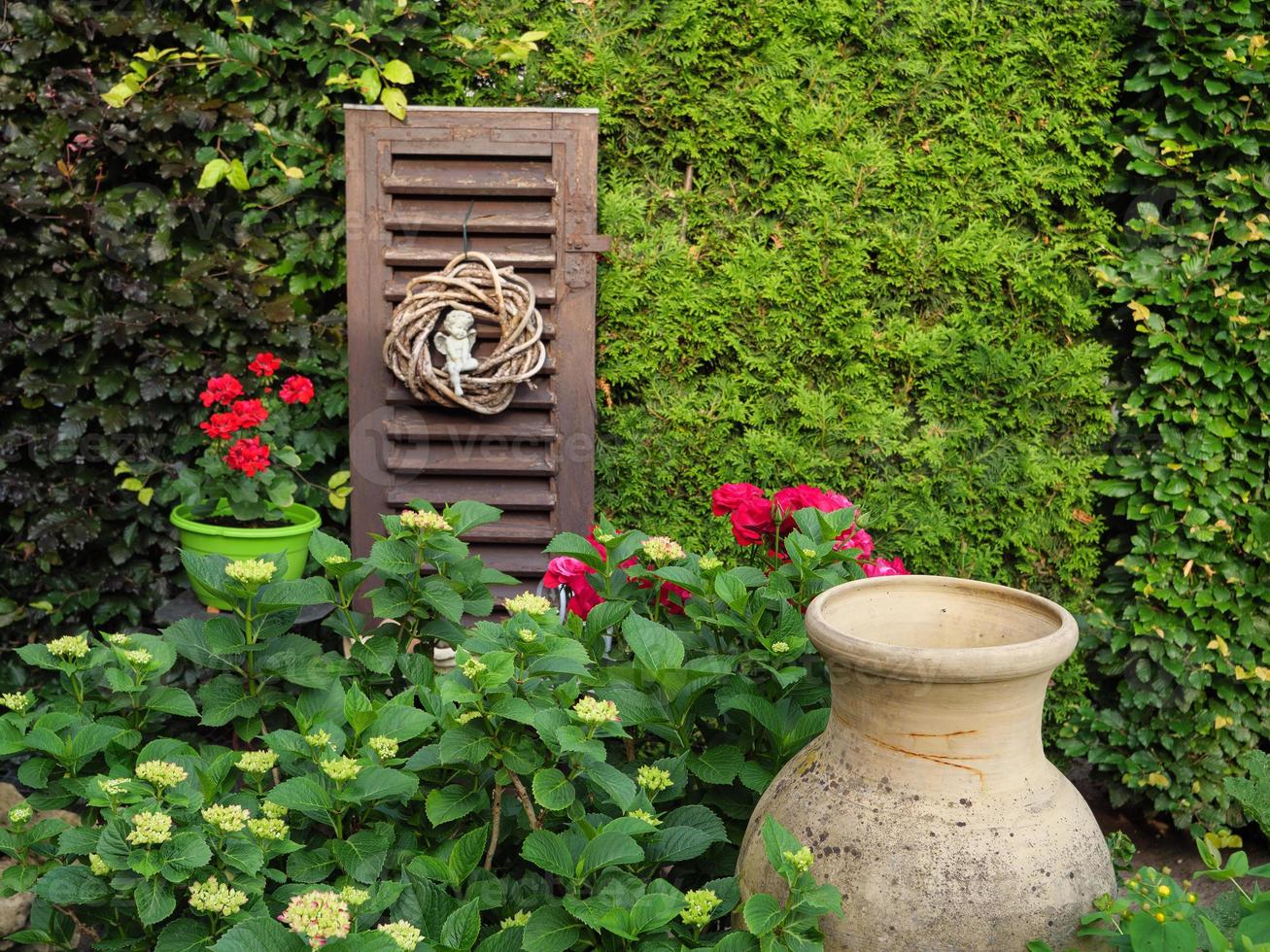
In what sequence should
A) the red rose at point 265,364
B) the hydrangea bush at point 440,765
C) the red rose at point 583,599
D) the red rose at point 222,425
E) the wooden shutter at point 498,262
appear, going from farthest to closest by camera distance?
the wooden shutter at point 498,262, the red rose at point 265,364, the red rose at point 222,425, the red rose at point 583,599, the hydrangea bush at point 440,765

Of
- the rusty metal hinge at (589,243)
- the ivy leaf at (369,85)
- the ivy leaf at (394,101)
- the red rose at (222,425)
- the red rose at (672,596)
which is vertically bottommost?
the red rose at (672,596)

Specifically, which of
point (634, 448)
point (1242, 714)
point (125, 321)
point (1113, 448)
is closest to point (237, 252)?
point (125, 321)

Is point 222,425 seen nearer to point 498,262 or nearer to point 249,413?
point 249,413

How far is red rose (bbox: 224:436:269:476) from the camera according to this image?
3.20m

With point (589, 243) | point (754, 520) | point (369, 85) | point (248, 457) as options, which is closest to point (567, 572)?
point (754, 520)

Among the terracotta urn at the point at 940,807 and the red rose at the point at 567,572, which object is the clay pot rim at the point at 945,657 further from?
the red rose at the point at 567,572

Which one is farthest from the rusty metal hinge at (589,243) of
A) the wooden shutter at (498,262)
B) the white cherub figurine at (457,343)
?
the white cherub figurine at (457,343)

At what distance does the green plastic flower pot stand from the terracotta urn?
6.77 ft

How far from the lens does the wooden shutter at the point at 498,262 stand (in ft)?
11.2

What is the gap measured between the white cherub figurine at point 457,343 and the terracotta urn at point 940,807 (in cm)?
200

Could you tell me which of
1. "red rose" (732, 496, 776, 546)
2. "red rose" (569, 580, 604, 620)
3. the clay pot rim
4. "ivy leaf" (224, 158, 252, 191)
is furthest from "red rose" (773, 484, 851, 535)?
"ivy leaf" (224, 158, 252, 191)

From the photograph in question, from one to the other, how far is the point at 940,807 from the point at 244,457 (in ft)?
7.88

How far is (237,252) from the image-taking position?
11.4 ft

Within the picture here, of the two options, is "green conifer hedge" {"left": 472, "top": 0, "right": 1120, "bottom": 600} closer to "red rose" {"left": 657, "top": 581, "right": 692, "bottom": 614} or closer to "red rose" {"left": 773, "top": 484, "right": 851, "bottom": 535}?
"red rose" {"left": 773, "top": 484, "right": 851, "bottom": 535}
